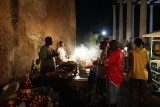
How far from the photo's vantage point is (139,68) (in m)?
5.34

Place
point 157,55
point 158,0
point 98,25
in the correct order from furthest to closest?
point 98,25 < point 158,0 < point 157,55

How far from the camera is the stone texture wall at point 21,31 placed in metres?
4.66

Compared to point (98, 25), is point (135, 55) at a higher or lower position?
lower

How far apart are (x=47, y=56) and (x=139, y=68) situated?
2900 millimetres

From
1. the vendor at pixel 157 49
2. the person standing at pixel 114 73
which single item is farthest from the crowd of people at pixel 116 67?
the vendor at pixel 157 49

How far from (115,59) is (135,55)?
3.39 feet

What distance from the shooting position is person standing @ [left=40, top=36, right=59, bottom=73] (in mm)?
5645

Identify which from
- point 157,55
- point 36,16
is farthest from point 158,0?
point 36,16

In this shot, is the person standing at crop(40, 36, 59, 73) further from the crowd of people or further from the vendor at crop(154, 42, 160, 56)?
the vendor at crop(154, 42, 160, 56)

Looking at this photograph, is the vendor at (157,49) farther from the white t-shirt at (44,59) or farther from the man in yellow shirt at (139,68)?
the white t-shirt at (44,59)

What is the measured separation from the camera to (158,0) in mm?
28234

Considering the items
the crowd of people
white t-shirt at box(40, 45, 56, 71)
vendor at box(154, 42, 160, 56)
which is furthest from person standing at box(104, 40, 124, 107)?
vendor at box(154, 42, 160, 56)

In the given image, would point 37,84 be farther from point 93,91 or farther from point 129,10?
point 129,10

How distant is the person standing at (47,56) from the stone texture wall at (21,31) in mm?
655
